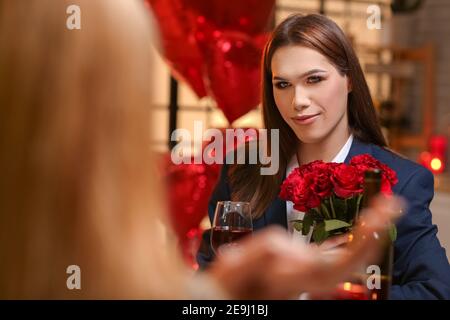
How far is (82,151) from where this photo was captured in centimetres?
62

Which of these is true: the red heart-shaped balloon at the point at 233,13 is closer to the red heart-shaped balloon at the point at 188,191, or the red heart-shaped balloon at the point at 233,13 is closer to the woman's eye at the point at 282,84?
the red heart-shaped balloon at the point at 188,191

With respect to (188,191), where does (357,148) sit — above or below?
above

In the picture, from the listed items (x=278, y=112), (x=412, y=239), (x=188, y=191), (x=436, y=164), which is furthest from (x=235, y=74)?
(x=436, y=164)

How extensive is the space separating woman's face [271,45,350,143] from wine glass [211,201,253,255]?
0.29m

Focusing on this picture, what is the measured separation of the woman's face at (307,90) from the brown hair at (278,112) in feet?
0.07

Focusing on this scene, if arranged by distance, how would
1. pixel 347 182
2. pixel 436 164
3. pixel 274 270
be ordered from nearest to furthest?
pixel 274 270, pixel 347 182, pixel 436 164

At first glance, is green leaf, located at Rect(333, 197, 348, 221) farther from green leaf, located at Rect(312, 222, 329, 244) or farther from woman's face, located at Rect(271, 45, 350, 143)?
woman's face, located at Rect(271, 45, 350, 143)

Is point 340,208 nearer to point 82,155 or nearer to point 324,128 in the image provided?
point 324,128

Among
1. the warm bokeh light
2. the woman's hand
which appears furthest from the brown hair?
the warm bokeh light

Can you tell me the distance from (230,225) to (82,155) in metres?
0.71

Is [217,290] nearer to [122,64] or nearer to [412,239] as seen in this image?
[122,64]

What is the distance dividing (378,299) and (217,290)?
451 millimetres

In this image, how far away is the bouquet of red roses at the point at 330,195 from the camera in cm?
115

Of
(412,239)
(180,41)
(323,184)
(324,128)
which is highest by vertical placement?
(180,41)
